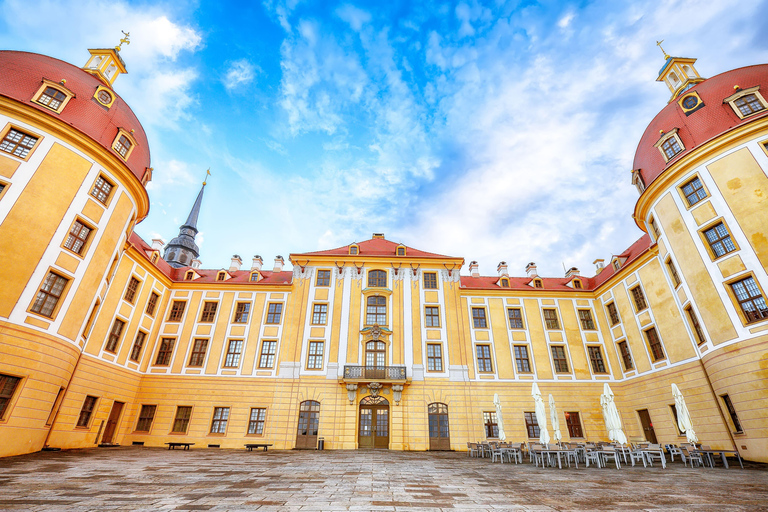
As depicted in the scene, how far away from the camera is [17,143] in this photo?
1574cm

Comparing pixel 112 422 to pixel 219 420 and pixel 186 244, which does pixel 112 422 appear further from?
pixel 186 244

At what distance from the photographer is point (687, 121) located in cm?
1981

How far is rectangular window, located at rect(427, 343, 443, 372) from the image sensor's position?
25.0 metres

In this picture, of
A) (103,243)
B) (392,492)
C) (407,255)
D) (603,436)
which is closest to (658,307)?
(603,436)

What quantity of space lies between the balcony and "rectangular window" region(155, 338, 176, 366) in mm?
13201

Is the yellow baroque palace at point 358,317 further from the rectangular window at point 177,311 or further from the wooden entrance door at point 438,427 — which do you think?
the rectangular window at point 177,311

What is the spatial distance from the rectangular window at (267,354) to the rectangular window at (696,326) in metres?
25.9

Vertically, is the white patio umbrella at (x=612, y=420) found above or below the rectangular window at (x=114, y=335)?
below

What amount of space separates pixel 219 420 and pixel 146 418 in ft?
16.6

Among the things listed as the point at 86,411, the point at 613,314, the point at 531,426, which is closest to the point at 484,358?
the point at 531,426

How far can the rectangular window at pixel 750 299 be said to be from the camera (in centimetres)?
1543

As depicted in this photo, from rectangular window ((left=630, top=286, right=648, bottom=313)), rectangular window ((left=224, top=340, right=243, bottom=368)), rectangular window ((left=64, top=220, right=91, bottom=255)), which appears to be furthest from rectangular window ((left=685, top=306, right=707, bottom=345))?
rectangular window ((left=64, top=220, right=91, bottom=255))

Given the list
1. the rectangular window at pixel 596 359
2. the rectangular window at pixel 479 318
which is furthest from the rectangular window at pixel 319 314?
the rectangular window at pixel 596 359

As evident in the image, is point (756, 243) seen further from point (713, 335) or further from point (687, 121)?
point (687, 121)
